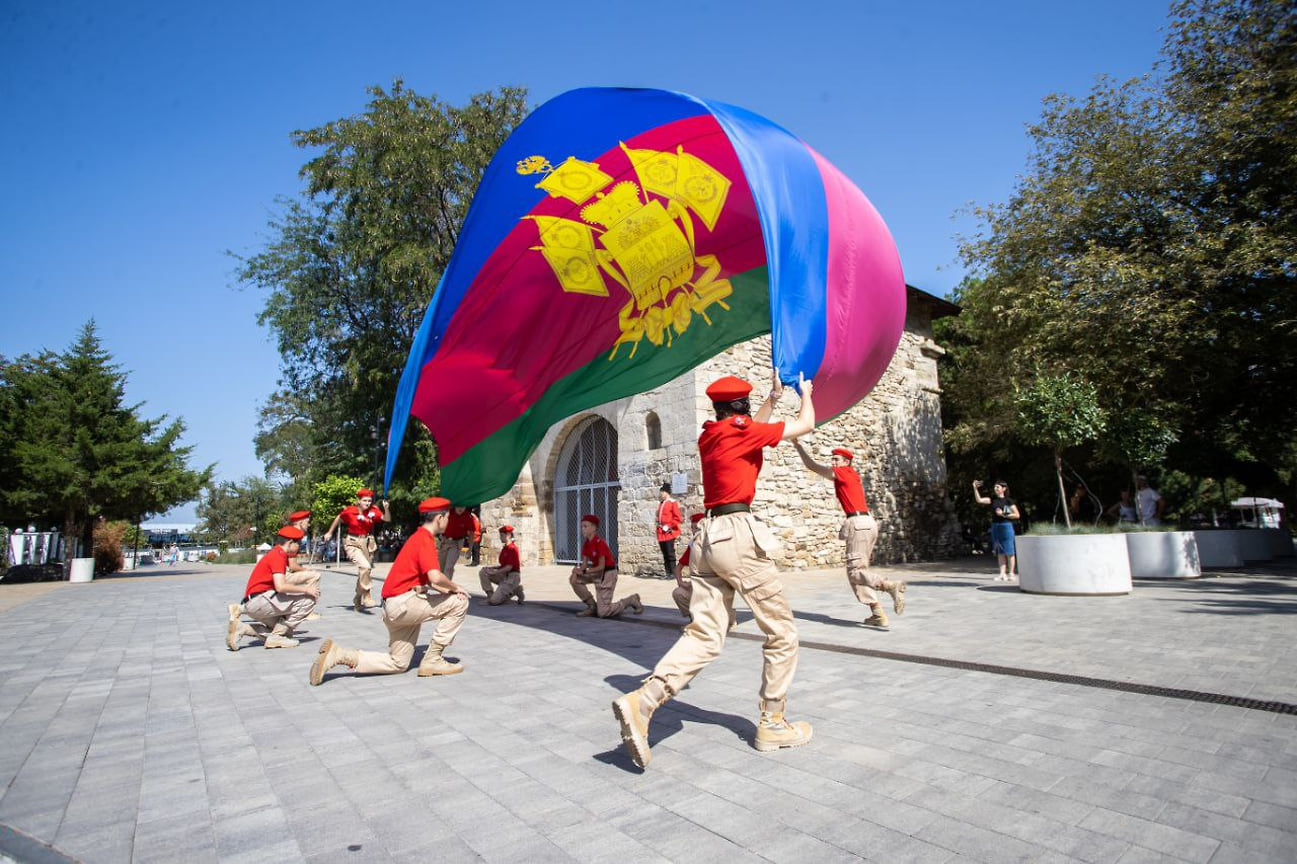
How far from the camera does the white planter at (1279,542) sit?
15.0m

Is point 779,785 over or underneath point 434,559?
underneath

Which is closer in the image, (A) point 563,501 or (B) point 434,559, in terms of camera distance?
(B) point 434,559

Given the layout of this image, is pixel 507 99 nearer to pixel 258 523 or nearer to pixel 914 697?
pixel 914 697

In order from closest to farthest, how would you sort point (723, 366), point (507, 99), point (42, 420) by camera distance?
point (723, 366), point (42, 420), point (507, 99)

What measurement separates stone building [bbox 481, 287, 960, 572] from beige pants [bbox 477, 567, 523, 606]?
4.58 meters

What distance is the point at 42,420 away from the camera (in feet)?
69.3

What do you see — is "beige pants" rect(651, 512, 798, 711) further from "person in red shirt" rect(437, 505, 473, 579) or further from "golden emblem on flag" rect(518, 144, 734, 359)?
"person in red shirt" rect(437, 505, 473, 579)

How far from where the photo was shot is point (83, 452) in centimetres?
2127

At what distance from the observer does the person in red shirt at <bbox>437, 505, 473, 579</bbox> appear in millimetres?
9500

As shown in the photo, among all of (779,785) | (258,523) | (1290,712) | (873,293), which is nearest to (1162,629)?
(1290,712)

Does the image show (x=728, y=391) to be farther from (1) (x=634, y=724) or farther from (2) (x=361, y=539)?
(2) (x=361, y=539)

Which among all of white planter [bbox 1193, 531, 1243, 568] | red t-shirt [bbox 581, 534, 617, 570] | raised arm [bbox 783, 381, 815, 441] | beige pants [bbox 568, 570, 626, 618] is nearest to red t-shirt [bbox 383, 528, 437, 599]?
raised arm [bbox 783, 381, 815, 441]

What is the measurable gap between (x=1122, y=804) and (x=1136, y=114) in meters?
15.8

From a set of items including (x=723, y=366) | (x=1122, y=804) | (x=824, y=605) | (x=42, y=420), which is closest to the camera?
(x=1122, y=804)
